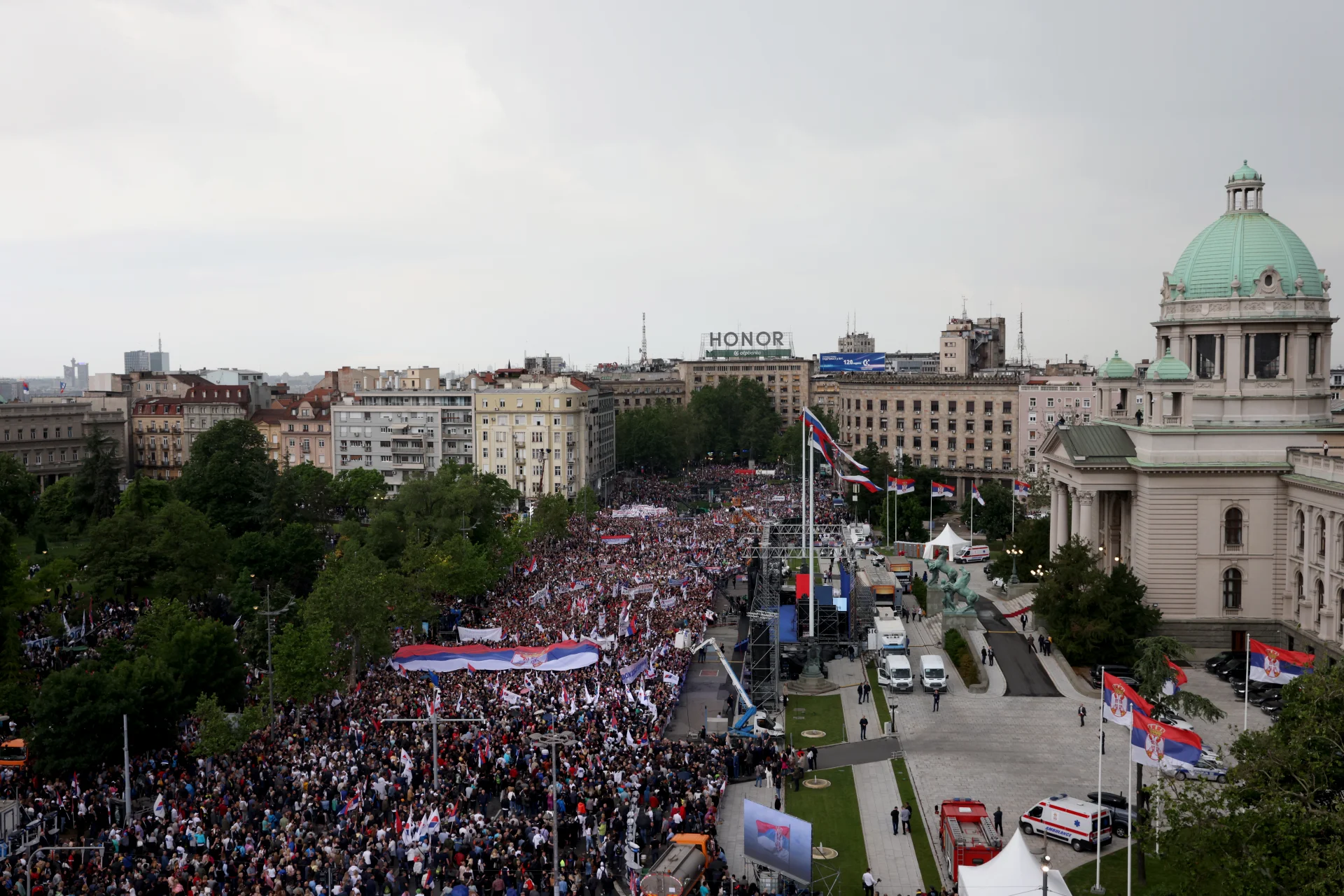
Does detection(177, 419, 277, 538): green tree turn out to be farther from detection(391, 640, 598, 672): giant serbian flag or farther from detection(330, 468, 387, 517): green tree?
detection(391, 640, 598, 672): giant serbian flag

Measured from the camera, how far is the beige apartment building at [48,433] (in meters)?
120

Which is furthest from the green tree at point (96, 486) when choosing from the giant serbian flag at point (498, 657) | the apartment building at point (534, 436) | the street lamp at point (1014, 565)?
the street lamp at point (1014, 565)

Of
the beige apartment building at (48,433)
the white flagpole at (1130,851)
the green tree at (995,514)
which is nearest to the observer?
the white flagpole at (1130,851)

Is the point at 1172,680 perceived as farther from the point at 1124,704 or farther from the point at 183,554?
the point at 183,554

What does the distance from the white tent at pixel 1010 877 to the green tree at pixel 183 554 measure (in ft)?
164

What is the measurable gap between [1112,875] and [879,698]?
18.9 meters

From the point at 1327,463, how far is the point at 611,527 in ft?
187

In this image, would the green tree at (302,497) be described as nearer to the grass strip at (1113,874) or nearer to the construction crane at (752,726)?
the construction crane at (752,726)

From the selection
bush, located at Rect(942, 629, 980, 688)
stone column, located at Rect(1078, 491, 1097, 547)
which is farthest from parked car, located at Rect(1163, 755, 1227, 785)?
stone column, located at Rect(1078, 491, 1097, 547)

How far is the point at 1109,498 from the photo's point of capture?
221 ft

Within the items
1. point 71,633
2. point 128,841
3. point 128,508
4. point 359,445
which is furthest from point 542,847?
point 359,445

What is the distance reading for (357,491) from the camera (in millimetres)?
111688

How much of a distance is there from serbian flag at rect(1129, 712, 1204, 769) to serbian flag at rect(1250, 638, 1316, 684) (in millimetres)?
9027

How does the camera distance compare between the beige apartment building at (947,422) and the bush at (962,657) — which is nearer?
the bush at (962,657)
